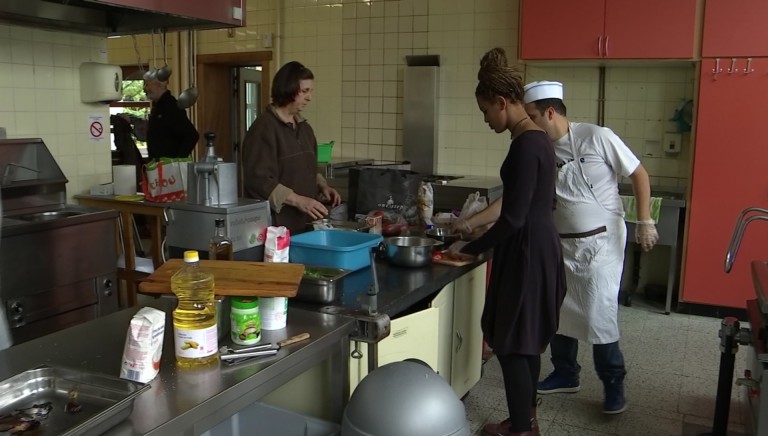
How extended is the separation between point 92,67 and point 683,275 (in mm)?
3765

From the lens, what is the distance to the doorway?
6.00 metres

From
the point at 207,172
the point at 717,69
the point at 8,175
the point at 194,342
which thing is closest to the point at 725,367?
the point at 194,342

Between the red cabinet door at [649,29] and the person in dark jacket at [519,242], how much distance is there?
2.25m

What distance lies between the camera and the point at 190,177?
2385 millimetres

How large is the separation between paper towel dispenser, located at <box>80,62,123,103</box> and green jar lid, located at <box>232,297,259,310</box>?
7.99 ft

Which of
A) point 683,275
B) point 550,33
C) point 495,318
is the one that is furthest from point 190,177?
point 683,275

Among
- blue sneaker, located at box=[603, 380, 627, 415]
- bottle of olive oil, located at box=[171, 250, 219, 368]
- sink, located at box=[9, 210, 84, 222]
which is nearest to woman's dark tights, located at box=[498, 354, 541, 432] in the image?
blue sneaker, located at box=[603, 380, 627, 415]

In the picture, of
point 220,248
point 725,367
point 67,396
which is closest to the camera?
A: point 67,396

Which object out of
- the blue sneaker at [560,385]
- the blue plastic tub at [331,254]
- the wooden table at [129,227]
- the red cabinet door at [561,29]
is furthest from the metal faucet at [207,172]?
the red cabinet door at [561,29]

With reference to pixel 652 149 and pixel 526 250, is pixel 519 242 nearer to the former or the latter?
pixel 526 250

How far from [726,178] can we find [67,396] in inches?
157

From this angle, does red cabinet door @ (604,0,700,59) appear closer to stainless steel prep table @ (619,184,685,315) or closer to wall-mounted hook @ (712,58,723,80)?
wall-mounted hook @ (712,58,723,80)

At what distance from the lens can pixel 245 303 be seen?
1.54m

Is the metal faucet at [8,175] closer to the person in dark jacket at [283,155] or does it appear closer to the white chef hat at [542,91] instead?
the person in dark jacket at [283,155]
